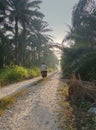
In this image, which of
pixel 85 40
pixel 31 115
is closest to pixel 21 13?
pixel 85 40

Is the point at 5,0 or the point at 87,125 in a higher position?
the point at 5,0

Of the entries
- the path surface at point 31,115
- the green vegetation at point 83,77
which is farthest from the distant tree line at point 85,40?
the path surface at point 31,115

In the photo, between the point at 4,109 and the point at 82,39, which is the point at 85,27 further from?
the point at 4,109

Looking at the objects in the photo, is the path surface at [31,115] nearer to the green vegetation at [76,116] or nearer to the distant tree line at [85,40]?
the green vegetation at [76,116]

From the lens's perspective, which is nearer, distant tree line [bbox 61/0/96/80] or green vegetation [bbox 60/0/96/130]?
green vegetation [bbox 60/0/96/130]

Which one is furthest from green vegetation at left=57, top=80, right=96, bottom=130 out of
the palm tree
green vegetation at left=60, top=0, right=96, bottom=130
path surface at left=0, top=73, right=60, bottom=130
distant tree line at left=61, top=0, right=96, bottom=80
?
the palm tree

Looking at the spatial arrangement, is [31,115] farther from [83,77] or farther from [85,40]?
[85,40]

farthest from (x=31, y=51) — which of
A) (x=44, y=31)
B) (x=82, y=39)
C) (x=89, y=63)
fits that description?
(x=89, y=63)

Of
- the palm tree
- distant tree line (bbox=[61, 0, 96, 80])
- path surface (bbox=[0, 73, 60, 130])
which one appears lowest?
path surface (bbox=[0, 73, 60, 130])

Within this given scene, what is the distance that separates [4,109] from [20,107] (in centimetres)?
71

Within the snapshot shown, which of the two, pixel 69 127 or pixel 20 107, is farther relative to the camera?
pixel 20 107

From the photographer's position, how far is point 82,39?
28.8 m

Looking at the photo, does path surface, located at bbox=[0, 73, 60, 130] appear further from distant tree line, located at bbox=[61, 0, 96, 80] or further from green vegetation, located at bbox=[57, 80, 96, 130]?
distant tree line, located at bbox=[61, 0, 96, 80]

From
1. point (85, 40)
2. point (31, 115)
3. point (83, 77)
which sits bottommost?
point (31, 115)
